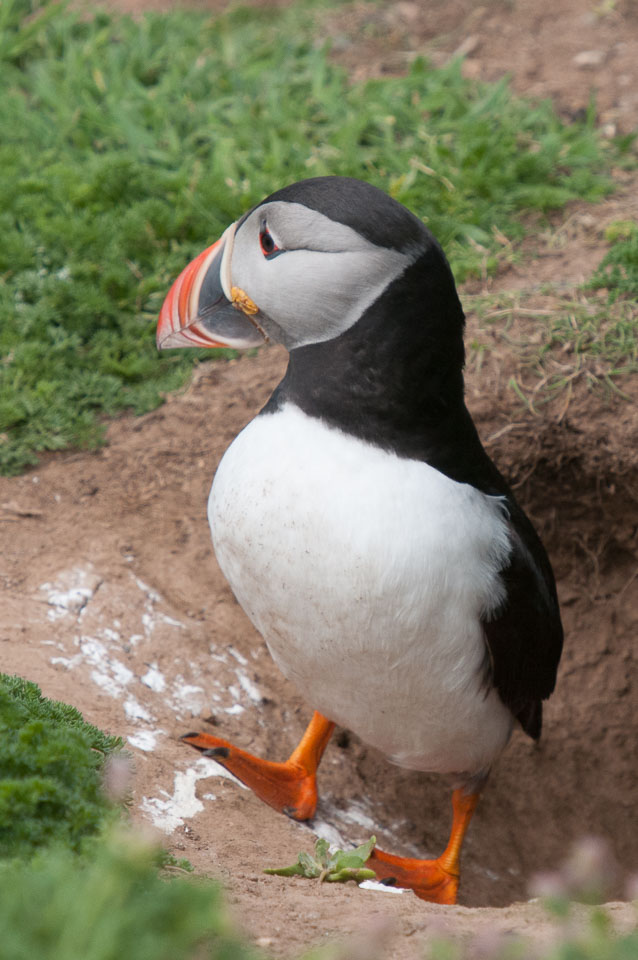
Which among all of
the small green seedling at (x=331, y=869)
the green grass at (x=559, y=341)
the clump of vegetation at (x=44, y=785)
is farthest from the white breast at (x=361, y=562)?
the green grass at (x=559, y=341)

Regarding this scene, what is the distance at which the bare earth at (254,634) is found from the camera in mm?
3145

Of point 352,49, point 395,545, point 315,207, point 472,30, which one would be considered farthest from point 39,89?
point 395,545

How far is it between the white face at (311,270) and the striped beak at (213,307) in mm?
81

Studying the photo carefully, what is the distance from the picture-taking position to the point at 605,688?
4.58 metres

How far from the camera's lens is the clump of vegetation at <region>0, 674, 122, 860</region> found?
1.80 meters

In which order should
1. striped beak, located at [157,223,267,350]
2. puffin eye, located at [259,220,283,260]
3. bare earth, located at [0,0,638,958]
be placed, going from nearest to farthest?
1. puffin eye, located at [259,220,283,260]
2. striped beak, located at [157,223,267,350]
3. bare earth, located at [0,0,638,958]

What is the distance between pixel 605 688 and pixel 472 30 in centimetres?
402

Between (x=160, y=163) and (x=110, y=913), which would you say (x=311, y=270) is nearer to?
(x=110, y=913)

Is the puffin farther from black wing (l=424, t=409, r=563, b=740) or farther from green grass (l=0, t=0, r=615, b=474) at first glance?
green grass (l=0, t=0, r=615, b=474)

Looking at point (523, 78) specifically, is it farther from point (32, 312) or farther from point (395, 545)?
point (395, 545)

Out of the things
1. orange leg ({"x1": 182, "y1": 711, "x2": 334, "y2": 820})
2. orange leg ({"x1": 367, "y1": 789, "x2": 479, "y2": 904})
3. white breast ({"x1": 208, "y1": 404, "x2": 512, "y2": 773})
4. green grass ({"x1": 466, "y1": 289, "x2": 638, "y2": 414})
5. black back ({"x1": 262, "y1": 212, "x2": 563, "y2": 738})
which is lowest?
orange leg ({"x1": 367, "y1": 789, "x2": 479, "y2": 904})

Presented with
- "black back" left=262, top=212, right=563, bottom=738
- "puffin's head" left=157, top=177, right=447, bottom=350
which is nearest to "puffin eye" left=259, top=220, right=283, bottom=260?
"puffin's head" left=157, top=177, right=447, bottom=350

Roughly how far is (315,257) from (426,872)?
209 centimetres

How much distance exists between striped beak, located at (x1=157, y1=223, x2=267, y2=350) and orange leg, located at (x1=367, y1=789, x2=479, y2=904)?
5.73 feet
